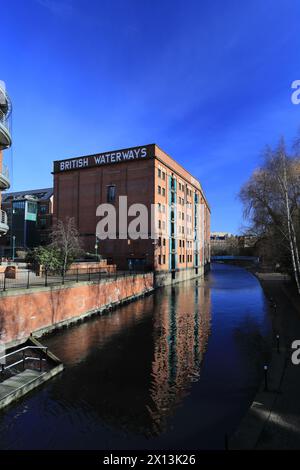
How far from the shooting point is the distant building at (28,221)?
6656 centimetres

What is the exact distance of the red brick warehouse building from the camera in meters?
44.3

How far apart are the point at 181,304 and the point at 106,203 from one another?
23.3 metres

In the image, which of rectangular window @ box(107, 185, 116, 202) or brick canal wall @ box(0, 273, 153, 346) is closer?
brick canal wall @ box(0, 273, 153, 346)

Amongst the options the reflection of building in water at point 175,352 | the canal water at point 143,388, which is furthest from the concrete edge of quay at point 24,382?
the reflection of building in water at point 175,352

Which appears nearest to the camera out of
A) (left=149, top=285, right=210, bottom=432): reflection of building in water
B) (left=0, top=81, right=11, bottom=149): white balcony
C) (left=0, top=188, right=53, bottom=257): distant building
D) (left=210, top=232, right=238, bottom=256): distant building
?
(left=149, top=285, right=210, bottom=432): reflection of building in water

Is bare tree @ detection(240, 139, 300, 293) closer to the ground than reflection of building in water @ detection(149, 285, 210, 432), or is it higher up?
higher up

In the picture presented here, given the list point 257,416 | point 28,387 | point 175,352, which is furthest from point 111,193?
point 257,416

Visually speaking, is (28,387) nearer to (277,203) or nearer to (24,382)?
(24,382)

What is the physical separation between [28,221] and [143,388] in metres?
63.3

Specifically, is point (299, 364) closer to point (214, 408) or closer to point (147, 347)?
point (214, 408)

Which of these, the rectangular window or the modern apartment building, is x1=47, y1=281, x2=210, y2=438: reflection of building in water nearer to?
the modern apartment building

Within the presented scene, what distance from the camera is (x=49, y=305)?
722 inches

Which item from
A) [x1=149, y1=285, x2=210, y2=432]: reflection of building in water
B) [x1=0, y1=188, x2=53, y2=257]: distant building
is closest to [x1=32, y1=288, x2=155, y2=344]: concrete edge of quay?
[x1=149, y1=285, x2=210, y2=432]: reflection of building in water

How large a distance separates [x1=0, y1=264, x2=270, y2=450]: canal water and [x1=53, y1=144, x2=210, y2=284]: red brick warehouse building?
79.1 feet
